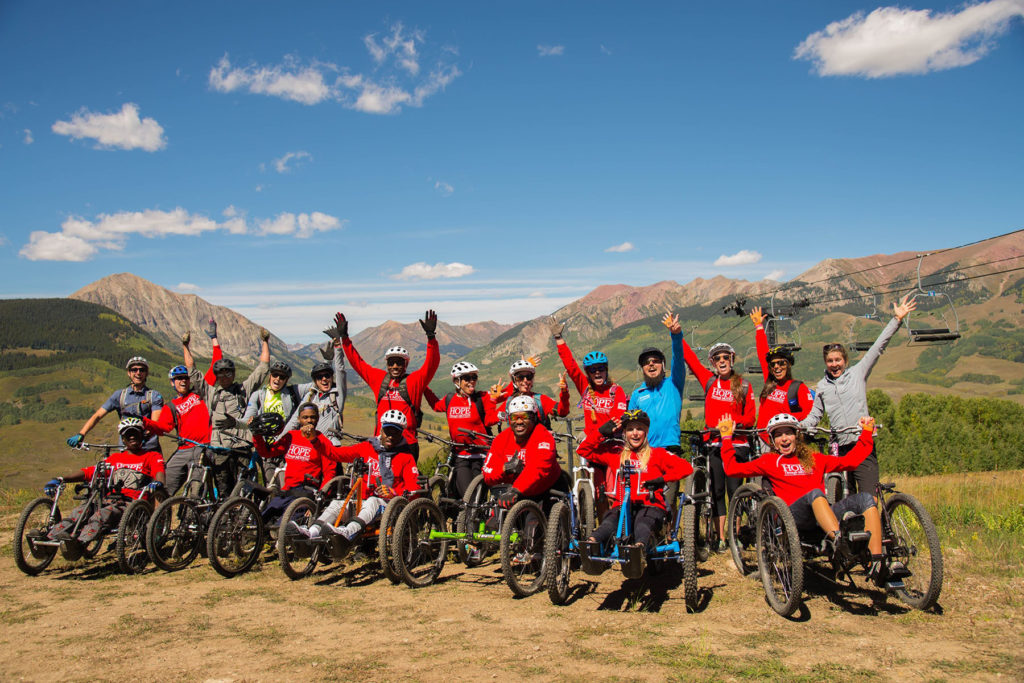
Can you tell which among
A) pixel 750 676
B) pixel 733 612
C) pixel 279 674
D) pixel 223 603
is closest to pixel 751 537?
pixel 733 612

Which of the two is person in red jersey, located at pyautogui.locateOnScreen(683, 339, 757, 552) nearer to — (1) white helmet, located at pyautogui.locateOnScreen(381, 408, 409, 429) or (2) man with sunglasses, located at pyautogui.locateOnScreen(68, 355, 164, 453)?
(1) white helmet, located at pyautogui.locateOnScreen(381, 408, 409, 429)

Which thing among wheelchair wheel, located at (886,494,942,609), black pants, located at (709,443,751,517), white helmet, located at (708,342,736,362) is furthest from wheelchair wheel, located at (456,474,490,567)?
wheelchair wheel, located at (886,494,942,609)

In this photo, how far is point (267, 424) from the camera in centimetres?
784

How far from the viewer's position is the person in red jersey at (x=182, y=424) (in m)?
8.16

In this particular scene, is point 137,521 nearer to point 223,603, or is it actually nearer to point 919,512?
point 223,603

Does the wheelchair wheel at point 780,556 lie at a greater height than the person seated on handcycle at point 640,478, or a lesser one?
lesser

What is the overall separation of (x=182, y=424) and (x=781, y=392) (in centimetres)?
736

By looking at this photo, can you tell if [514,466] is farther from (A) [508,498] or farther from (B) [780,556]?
(B) [780,556]

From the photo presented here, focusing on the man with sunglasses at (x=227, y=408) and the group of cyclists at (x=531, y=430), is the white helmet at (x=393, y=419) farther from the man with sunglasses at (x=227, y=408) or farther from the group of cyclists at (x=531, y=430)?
the man with sunglasses at (x=227, y=408)

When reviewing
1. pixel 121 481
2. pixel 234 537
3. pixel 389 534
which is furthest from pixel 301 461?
pixel 121 481

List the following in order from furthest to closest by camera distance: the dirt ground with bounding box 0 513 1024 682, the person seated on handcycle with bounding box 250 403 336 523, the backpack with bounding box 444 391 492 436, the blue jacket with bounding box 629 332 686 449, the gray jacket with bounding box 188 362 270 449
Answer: the gray jacket with bounding box 188 362 270 449
the backpack with bounding box 444 391 492 436
the person seated on handcycle with bounding box 250 403 336 523
the blue jacket with bounding box 629 332 686 449
the dirt ground with bounding box 0 513 1024 682

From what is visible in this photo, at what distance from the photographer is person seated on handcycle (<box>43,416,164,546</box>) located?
7.00m

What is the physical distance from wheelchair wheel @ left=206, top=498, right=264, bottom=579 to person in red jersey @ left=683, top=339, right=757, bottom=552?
197 inches

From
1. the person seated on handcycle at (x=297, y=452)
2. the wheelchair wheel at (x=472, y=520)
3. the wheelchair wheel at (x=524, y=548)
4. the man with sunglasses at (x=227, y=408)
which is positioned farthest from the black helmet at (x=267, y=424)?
the wheelchair wheel at (x=524, y=548)
